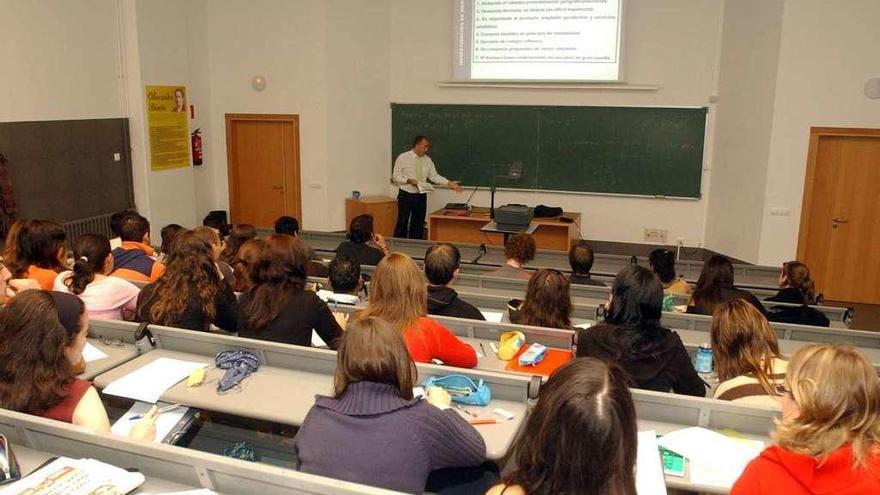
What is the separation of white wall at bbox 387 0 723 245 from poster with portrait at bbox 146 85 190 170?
9.04 feet

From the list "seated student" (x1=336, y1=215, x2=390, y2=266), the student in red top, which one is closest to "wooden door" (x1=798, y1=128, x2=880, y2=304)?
"seated student" (x1=336, y1=215, x2=390, y2=266)

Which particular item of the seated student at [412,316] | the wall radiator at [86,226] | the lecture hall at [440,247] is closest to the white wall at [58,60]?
the lecture hall at [440,247]

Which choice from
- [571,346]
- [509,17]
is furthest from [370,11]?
[571,346]

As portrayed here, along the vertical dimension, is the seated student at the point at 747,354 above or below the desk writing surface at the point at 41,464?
above

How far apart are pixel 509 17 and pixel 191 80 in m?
4.09

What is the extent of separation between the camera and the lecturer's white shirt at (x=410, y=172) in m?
8.69

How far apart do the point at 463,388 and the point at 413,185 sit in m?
6.16

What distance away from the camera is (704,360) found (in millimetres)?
3297

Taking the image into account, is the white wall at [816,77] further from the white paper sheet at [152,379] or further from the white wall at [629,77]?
the white paper sheet at [152,379]

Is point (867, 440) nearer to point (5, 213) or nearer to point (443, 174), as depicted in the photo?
point (5, 213)

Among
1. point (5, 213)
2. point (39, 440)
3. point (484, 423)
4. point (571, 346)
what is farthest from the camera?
point (5, 213)

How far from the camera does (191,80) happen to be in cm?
863

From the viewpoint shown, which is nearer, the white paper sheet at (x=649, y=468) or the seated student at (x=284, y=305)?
the white paper sheet at (x=649, y=468)

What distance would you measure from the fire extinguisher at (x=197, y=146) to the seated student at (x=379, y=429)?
295 inches
